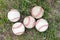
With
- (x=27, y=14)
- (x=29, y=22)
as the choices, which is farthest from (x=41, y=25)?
(x=27, y=14)

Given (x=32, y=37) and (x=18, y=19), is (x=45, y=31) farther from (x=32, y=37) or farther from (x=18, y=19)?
(x=18, y=19)

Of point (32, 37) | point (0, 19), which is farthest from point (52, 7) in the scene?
point (0, 19)

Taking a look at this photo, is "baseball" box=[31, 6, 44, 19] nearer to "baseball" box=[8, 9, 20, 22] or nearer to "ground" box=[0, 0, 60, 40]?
"ground" box=[0, 0, 60, 40]

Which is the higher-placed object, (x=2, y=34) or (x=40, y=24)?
(x=40, y=24)

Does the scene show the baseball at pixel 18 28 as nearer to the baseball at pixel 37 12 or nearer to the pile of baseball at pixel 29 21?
the pile of baseball at pixel 29 21

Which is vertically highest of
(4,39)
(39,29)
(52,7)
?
(52,7)

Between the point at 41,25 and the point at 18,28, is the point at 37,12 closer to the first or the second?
the point at 41,25
